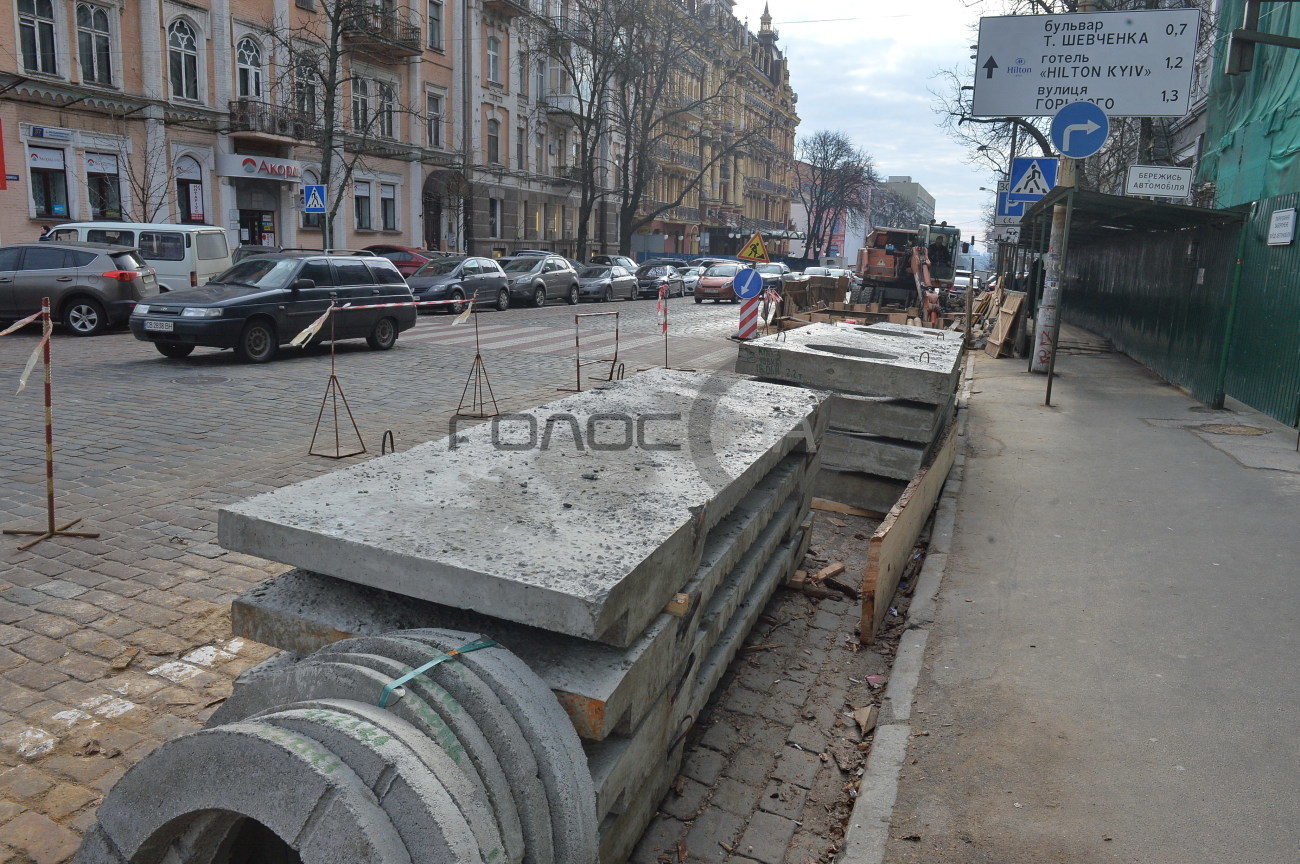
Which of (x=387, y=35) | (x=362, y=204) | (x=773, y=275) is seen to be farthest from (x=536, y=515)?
(x=387, y=35)

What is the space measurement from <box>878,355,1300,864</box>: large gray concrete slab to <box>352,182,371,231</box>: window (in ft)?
109

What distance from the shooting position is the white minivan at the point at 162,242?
18250 millimetres

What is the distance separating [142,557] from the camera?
18.2 ft

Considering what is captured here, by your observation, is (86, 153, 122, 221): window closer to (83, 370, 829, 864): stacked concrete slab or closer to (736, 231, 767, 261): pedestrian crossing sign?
(736, 231, 767, 261): pedestrian crossing sign

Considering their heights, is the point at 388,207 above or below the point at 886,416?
above

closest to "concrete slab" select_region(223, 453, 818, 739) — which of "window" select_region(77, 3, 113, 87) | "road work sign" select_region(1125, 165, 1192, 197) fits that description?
"road work sign" select_region(1125, 165, 1192, 197)

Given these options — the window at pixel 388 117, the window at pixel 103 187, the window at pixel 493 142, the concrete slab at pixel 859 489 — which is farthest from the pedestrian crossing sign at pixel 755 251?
the window at pixel 493 142

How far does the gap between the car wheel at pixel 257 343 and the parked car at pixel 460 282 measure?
9633 mm

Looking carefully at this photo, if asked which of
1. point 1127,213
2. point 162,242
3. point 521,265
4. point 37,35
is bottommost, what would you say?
point 521,265

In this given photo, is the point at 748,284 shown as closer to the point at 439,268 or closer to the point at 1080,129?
the point at 1080,129

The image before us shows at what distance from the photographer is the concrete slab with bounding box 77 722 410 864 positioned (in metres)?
1.81

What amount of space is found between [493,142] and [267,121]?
52.2 feet

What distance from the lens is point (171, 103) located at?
92.2 ft

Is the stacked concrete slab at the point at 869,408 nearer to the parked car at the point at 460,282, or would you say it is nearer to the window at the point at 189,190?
the parked car at the point at 460,282
